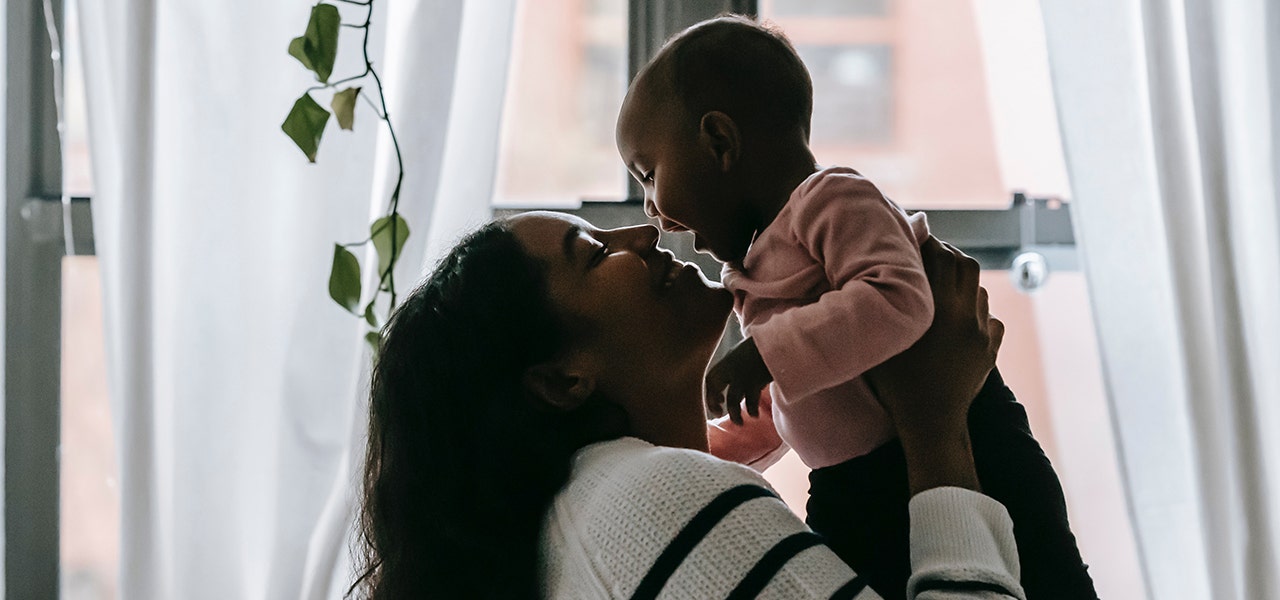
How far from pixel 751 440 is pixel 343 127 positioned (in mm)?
698

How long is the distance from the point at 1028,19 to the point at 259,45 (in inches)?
52.2

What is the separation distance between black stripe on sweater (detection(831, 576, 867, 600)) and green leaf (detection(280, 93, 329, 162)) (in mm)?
980

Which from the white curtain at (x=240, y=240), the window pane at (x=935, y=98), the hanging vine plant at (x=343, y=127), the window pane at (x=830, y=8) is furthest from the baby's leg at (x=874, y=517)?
the window pane at (x=830, y=8)

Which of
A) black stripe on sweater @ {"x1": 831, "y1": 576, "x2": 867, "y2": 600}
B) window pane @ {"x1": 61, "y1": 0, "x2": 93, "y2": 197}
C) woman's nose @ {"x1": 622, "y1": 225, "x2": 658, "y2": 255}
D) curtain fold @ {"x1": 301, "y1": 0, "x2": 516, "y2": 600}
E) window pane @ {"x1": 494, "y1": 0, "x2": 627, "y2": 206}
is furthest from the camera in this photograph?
window pane @ {"x1": 494, "y1": 0, "x2": 627, "y2": 206}

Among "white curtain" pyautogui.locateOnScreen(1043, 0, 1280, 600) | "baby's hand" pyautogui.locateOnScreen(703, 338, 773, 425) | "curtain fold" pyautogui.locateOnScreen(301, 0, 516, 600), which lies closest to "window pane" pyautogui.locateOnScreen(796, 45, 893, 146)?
"white curtain" pyautogui.locateOnScreen(1043, 0, 1280, 600)

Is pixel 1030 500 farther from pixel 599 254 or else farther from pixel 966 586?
pixel 599 254

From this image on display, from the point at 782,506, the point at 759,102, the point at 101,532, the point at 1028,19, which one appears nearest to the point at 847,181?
the point at 759,102

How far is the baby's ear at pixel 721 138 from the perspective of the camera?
1.10 m

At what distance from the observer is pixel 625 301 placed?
39.1 inches

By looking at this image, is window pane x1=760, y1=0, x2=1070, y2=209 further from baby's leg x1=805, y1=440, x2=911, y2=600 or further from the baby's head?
baby's leg x1=805, y1=440, x2=911, y2=600

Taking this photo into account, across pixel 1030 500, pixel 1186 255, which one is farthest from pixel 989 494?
pixel 1186 255

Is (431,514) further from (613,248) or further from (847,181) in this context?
(847,181)

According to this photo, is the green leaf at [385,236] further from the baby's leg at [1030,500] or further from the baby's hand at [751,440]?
the baby's leg at [1030,500]

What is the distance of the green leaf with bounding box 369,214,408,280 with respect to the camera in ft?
5.17
